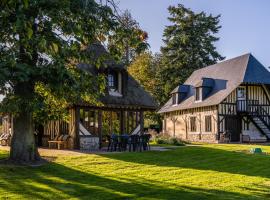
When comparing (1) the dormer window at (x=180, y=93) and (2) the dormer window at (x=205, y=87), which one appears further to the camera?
(1) the dormer window at (x=180, y=93)

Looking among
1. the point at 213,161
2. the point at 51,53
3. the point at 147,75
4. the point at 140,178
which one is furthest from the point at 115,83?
the point at 147,75

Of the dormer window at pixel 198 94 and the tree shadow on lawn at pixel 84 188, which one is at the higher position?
the dormer window at pixel 198 94

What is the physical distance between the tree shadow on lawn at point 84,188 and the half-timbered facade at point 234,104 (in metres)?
20.2

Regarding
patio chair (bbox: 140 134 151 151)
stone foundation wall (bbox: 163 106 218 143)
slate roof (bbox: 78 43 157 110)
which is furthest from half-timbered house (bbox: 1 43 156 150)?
stone foundation wall (bbox: 163 106 218 143)

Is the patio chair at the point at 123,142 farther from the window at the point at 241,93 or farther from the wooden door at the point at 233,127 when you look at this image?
the window at the point at 241,93

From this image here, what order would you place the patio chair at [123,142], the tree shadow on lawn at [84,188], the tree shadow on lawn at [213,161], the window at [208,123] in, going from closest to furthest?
the tree shadow on lawn at [84,188]
the tree shadow on lawn at [213,161]
the patio chair at [123,142]
the window at [208,123]

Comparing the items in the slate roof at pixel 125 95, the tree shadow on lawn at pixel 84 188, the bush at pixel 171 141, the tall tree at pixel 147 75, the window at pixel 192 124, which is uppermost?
the tall tree at pixel 147 75

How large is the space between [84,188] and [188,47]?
37722mm

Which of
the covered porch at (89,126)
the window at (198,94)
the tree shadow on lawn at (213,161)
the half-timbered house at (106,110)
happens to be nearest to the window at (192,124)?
the window at (198,94)

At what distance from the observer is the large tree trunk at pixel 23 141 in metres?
13.7

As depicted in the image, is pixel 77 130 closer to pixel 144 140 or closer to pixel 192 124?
pixel 144 140

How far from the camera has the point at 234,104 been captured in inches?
1214

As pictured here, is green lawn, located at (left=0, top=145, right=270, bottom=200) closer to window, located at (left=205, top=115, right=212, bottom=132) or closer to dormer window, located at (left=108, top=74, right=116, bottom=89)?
dormer window, located at (left=108, top=74, right=116, bottom=89)

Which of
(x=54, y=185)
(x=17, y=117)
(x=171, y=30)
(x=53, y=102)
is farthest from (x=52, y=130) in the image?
(x=171, y=30)
